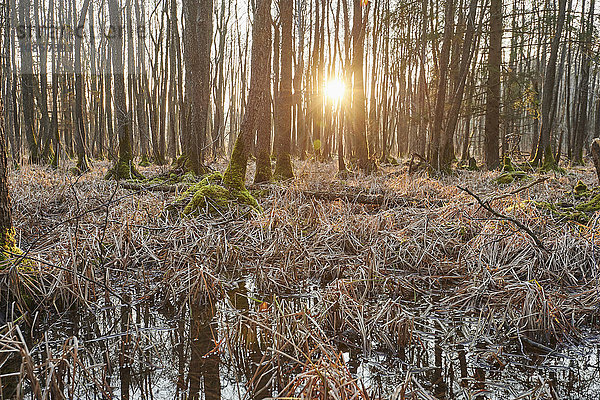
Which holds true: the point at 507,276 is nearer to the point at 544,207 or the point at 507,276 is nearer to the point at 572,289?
the point at 572,289

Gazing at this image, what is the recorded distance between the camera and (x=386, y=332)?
2441mm

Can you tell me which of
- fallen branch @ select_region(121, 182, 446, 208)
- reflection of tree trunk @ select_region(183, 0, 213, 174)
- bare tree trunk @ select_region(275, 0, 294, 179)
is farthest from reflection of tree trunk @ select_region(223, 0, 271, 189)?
reflection of tree trunk @ select_region(183, 0, 213, 174)

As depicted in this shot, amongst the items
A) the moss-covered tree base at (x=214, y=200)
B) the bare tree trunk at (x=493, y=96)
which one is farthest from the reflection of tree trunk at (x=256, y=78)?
the bare tree trunk at (x=493, y=96)

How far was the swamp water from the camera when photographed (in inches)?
73.1

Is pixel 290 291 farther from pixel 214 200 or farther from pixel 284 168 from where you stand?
pixel 284 168

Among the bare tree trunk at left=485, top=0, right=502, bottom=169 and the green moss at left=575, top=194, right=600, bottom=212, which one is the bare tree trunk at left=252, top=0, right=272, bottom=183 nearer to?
the green moss at left=575, top=194, right=600, bottom=212

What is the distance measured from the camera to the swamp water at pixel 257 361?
1856mm

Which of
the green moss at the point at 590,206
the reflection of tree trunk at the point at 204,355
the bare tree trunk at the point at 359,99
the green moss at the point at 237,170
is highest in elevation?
the bare tree trunk at the point at 359,99

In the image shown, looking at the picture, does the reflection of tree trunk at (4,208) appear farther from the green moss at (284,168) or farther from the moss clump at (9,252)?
the green moss at (284,168)

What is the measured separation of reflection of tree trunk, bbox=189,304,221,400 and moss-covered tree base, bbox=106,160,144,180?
20.3 ft

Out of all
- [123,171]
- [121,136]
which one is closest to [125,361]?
[123,171]

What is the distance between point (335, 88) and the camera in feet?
63.5

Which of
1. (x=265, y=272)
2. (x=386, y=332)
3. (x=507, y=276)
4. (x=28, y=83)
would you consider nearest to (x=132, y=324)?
(x=265, y=272)

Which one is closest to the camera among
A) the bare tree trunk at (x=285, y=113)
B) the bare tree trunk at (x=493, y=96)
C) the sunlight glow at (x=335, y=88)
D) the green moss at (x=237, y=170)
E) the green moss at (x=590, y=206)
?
the green moss at (x=590, y=206)
